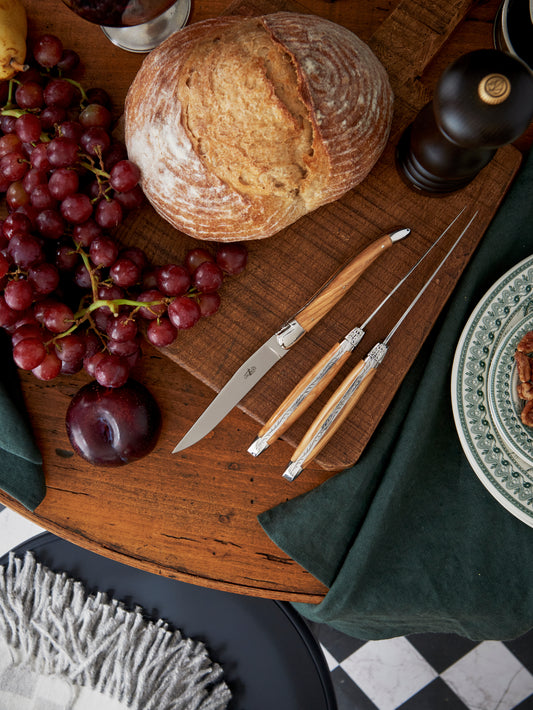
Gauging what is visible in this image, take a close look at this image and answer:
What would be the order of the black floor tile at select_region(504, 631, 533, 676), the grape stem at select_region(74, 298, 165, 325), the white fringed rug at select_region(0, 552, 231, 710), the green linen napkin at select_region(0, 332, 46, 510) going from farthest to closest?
the black floor tile at select_region(504, 631, 533, 676)
the white fringed rug at select_region(0, 552, 231, 710)
the green linen napkin at select_region(0, 332, 46, 510)
the grape stem at select_region(74, 298, 165, 325)

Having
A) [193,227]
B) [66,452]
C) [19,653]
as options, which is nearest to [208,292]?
[193,227]

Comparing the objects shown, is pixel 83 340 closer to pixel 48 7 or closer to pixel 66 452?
pixel 66 452

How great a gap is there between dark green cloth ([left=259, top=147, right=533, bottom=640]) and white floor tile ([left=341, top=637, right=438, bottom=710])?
0.51 meters

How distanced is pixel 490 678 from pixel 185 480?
88 cm

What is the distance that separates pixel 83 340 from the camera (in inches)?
27.8

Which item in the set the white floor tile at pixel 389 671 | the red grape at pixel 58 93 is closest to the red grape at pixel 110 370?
the red grape at pixel 58 93

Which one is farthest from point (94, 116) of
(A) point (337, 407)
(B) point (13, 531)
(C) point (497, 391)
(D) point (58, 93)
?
(B) point (13, 531)

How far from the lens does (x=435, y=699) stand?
47.3 inches

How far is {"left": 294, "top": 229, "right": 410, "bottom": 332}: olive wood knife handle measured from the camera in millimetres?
726

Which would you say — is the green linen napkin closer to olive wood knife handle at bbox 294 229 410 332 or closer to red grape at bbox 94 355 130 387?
red grape at bbox 94 355 130 387

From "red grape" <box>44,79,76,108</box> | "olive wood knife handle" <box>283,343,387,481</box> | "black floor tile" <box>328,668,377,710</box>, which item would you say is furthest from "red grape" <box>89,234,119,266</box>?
"black floor tile" <box>328,668,377,710</box>

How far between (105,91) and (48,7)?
0.15 metres

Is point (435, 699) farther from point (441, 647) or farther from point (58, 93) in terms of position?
point (58, 93)

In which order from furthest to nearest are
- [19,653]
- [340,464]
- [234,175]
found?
[19,653] → [340,464] → [234,175]
